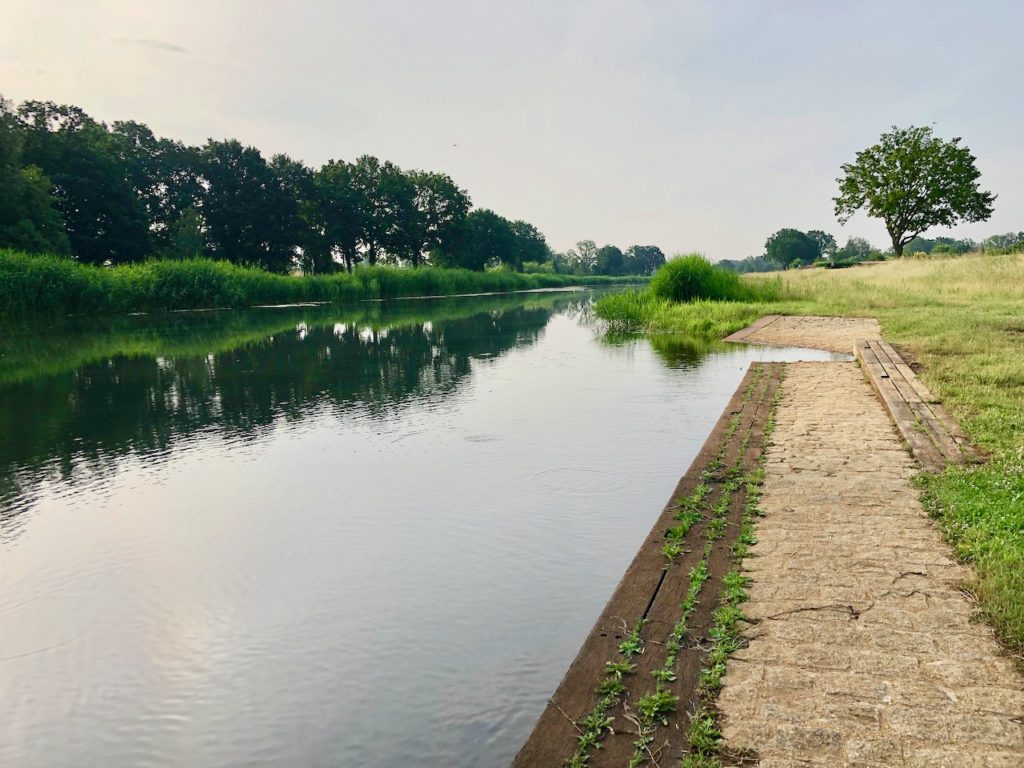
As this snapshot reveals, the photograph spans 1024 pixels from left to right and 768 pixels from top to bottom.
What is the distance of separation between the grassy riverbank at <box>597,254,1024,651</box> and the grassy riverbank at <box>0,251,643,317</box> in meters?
21.0

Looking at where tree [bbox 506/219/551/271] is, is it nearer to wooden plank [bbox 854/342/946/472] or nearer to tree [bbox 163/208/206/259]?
tree [bbox 163/208/206/259]

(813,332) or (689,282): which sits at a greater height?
(689,282)

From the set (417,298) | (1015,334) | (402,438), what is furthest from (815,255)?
(402,438)

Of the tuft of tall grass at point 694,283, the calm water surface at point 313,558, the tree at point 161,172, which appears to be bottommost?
the calm water surface at point 313,558

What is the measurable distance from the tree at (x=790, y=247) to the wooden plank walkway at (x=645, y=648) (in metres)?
137

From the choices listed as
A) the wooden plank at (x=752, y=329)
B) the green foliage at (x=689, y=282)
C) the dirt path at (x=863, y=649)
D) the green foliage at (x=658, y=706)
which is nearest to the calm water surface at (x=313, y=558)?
the green foliage at (x=658, y=706)

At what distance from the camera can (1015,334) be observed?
12.5 meters

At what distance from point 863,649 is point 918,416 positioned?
4.80m

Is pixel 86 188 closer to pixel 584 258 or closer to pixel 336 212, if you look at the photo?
pixel 336 212

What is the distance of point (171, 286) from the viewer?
109ft

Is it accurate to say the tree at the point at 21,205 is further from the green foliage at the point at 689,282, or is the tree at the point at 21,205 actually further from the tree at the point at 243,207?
the green foliage at the point at 689,282

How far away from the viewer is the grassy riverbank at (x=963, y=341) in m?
3.82

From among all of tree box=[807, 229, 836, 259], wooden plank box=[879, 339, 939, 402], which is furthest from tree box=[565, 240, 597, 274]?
wooden plank box=[879, 339, 939, 402]

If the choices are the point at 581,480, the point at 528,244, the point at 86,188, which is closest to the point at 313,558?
the point at 581,480
